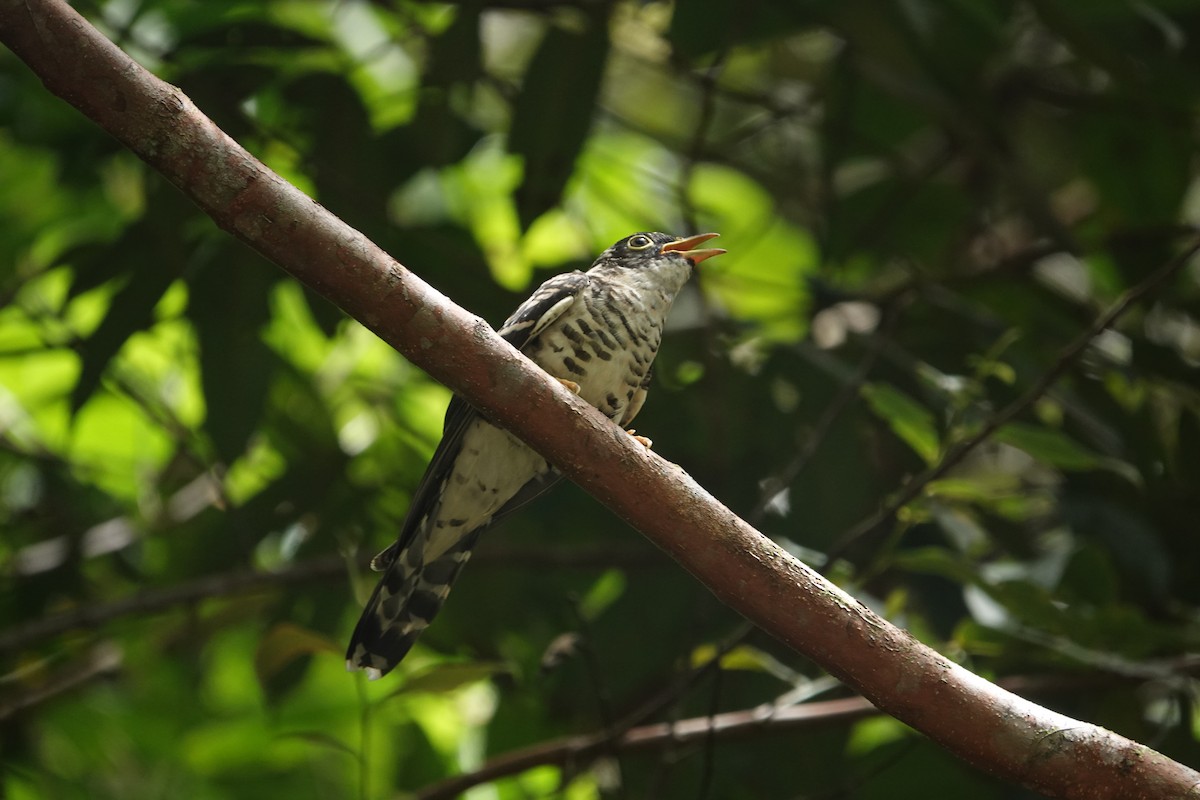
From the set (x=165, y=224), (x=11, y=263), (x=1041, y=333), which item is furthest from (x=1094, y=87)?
(x=11, y=263)

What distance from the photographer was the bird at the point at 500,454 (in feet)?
10.6

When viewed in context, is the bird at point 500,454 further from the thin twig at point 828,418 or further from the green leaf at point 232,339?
the green leaf at point 232,339

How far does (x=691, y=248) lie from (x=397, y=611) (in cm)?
148

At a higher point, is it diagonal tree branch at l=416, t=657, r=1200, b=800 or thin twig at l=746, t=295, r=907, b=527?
thin twig at l=746, t=295, r=907, b=527

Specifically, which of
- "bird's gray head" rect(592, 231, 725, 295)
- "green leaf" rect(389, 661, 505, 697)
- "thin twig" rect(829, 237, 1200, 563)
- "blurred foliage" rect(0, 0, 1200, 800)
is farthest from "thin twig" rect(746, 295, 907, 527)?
"green leaf" rect(389, 661, 505, 697)

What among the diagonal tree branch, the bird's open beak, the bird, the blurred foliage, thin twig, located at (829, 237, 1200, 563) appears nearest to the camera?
thin twig, located at (829, 237, 1200, 563)

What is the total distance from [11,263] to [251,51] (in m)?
1.28

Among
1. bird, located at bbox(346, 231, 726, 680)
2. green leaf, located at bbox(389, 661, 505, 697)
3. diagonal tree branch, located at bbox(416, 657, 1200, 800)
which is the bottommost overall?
diagonal tree branch, located at bbox(416, 657, 1200, 800)

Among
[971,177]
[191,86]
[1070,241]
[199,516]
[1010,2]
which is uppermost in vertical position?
[1010,2]

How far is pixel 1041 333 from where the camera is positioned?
177 inches

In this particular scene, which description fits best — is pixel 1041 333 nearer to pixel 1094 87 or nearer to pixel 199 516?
pixel 1094 87

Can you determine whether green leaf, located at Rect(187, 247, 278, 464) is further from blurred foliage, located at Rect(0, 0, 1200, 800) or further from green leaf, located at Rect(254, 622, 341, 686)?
green leaf, located at Rect(254, 622, 341, 686)

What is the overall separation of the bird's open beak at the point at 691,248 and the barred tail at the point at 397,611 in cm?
119

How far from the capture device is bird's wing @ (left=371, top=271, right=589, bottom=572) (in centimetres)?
315
